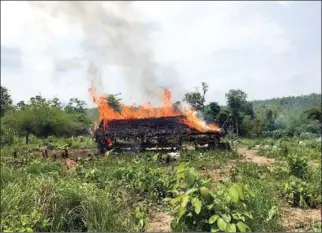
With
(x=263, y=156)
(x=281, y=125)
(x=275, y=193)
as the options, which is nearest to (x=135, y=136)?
(x=263, y=156)

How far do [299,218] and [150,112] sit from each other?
14831 millimetres

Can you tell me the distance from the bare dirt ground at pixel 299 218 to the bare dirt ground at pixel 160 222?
1.72m

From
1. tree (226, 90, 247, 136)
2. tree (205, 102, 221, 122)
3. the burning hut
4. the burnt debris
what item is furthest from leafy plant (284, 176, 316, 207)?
tree (226, 90, 247, 136)

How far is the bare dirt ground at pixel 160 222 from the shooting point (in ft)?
19.8

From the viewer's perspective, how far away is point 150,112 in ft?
68.9

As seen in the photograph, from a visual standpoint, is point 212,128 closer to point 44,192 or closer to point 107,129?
point 107,129

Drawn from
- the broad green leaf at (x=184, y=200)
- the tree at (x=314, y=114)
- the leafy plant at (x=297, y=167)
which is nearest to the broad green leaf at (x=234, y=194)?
the broad green leaf at (x=184, y=200)

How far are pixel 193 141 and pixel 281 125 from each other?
29556 millimetres

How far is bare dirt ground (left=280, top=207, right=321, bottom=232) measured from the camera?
19.5ft

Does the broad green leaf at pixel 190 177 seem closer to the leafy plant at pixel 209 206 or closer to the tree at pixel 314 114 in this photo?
the leafy plant at pixel 209 206

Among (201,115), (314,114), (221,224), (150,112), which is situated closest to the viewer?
(221,224)

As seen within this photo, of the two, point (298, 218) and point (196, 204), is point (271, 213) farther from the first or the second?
point (196, 204)

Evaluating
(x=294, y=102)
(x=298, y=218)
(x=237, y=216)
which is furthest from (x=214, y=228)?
(x=294, y=102)

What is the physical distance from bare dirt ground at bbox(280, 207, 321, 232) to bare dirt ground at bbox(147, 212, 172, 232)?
172 cm
